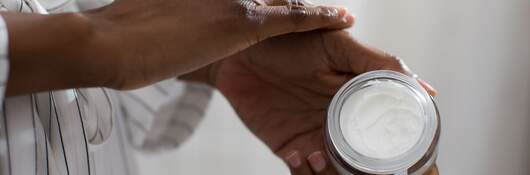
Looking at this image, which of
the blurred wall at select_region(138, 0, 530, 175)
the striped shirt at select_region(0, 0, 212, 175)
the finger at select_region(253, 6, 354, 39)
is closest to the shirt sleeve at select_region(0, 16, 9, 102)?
the striped shirt at select_region(0, 0, 212, 175)

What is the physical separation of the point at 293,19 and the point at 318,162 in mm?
118

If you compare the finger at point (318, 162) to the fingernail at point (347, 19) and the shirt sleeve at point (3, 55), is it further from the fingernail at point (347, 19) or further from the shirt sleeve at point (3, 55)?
the shirt sleeve at point (3, 55)

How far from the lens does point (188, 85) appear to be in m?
0.72

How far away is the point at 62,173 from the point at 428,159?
27 cm

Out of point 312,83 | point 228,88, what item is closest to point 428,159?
point 312,83

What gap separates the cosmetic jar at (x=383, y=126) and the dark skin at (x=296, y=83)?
47 millimetres

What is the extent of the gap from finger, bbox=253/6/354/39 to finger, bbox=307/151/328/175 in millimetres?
103

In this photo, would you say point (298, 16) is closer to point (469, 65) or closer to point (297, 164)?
point (297, 164)

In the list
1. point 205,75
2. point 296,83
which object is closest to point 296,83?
point 296,83

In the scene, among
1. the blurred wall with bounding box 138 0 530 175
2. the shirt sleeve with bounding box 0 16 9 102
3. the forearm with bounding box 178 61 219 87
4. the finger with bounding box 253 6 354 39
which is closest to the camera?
the shirt sleeve with bounding box 0 16 9 102

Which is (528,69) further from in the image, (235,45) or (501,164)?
(235,45)

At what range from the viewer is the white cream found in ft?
1.49

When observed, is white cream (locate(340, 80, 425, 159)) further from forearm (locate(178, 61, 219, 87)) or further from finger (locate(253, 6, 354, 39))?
forearm (locate(178, 61, 219, 87))

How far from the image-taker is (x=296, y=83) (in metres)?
0.60
